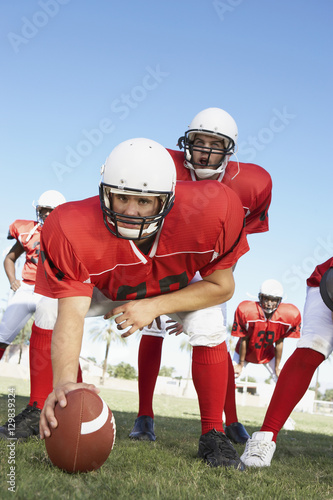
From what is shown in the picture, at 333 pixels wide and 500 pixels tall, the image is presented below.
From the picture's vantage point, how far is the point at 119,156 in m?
2.96

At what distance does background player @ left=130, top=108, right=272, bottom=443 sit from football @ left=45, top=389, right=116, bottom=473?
5.52 feet

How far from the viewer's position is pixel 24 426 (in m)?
3.41

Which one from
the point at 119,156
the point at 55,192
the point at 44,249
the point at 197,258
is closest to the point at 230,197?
the point at 197,258

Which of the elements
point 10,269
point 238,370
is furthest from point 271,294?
point 10,269

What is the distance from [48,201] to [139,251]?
12.4ft

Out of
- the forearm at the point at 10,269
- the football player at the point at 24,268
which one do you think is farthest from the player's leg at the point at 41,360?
the forearm at the point at 10,269

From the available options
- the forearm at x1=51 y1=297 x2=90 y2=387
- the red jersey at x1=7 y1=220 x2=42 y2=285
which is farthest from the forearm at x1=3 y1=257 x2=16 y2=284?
the forearm at x1=51 y1=297 x2=90 y2=387

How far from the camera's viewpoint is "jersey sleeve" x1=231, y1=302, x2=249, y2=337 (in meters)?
9.43

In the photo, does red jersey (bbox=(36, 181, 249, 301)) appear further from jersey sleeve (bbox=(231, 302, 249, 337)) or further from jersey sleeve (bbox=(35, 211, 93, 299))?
jersey sleeve (bbox=(231, 302, 249, 337))

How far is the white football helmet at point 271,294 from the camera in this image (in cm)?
931

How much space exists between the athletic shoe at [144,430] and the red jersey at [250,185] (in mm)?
1784

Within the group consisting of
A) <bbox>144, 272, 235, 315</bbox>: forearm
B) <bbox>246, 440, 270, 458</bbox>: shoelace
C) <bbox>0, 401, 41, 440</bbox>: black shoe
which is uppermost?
<bbox>144, 272, 235, 315</bbox>: forearm

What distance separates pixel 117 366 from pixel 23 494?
5593 cm

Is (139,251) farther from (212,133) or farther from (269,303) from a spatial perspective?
(269,303)
